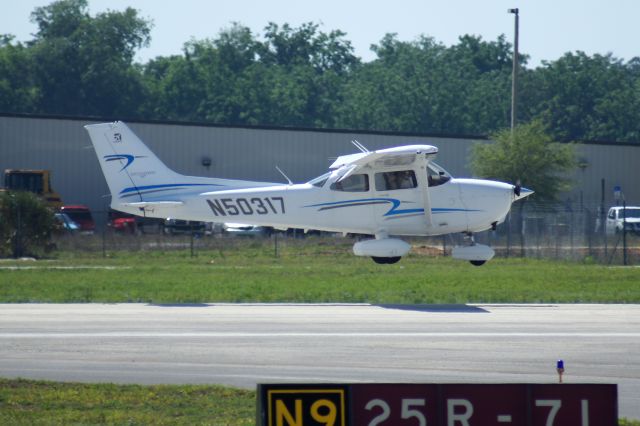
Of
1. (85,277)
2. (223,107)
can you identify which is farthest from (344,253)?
(223,107)

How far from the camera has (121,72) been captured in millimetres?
97062

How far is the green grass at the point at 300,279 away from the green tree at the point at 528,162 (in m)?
11.4

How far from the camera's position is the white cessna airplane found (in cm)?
2230

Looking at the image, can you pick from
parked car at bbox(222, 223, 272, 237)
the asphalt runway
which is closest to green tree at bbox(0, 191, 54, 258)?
parked car at bbox(222, 223, 272, 237)

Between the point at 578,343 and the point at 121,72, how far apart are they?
280 ft

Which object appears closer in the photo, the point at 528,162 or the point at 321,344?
the point at 321,344

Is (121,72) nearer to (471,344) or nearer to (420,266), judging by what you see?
(420,266)

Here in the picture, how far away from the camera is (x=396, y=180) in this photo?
22.4m

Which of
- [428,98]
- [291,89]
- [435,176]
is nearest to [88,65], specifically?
[291,89]

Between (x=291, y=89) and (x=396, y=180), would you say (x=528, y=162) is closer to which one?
(x=396, y=180)

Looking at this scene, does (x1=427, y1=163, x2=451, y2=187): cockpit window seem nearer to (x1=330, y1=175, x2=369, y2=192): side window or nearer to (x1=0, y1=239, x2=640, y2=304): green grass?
(x1=330, y1=175, x2=369, y2=192): side window

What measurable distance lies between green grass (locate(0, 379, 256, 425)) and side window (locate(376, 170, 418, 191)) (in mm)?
10576

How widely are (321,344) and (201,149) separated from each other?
33861mm

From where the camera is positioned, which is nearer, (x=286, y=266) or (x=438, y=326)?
(x=438, y=326)
